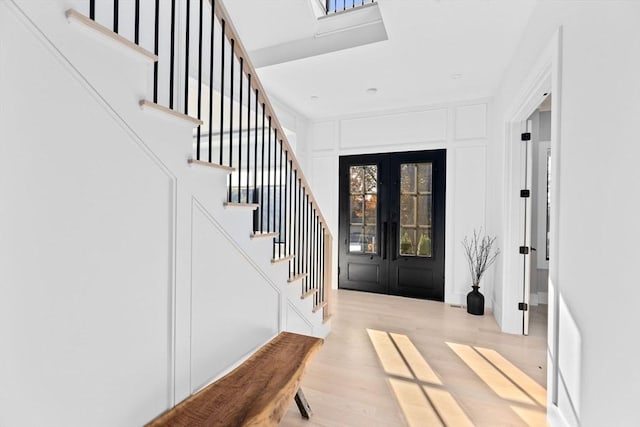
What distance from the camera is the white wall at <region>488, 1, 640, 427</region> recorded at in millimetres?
1113

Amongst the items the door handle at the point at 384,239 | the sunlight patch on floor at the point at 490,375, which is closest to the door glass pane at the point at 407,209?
the door handle at the point at 384,239

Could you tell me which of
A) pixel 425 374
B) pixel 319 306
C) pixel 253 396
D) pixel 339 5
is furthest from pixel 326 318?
pixel 339 5

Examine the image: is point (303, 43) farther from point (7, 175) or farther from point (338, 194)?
point (7, 175)

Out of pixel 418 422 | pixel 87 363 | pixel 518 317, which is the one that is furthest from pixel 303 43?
pixel 518 317

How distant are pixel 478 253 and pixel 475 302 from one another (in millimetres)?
671

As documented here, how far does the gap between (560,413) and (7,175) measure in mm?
2688

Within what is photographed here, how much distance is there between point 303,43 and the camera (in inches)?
125

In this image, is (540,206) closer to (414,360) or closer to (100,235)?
(414,360)

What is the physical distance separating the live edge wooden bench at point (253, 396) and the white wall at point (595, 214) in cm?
135

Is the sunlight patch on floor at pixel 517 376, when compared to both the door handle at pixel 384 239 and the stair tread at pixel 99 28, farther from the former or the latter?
the stair tread at pixel 99 28

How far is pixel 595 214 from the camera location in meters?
1.35

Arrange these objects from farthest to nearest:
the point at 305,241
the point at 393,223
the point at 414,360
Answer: the point at 393,223, the point at 305,241, the point at 414,360

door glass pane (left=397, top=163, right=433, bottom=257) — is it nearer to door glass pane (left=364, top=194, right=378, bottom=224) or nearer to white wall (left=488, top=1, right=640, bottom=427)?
door glass pane (left=364, top=194, right=378, bottom=224)

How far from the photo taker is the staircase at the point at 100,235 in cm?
92
